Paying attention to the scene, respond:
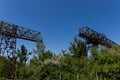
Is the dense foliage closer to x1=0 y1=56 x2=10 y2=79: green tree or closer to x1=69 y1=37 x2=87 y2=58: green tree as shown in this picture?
x1=69 y1=37 x2=87 y2=58: green tree

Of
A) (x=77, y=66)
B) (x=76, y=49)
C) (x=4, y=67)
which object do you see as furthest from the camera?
(x=4, y=67)

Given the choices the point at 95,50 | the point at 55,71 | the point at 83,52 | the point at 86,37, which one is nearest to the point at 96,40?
the point at 86,37

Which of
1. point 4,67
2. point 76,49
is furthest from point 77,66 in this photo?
point 4,67

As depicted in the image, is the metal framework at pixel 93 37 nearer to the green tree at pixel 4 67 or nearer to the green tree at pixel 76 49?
the green tree at pixel 76 49

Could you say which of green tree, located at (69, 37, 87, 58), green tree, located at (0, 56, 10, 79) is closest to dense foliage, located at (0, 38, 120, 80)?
green tree, located at (69, 37, 87, 58)

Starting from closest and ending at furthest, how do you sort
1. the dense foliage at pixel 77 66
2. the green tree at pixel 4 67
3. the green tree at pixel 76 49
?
1. the dense foliage at pixel 77 66
2. the green tree at pixel 76 49
3. the green tree at pixel 4 67

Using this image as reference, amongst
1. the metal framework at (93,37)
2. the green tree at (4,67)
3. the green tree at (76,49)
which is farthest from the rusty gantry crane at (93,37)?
the green tree at (4,67)

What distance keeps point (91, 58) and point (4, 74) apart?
18.6m

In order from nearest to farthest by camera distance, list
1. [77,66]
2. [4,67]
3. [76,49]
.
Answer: [77,66], [76,49], [4,67]

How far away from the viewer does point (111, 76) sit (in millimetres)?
31781

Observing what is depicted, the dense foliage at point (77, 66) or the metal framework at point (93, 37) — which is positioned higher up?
the metal framework at point (93, 37)

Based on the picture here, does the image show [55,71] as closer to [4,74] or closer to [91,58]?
[91,58]

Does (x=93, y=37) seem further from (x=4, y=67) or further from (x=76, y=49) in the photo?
(x=4, y=67)

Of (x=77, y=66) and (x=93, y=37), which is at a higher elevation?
(x=93, y=37)
